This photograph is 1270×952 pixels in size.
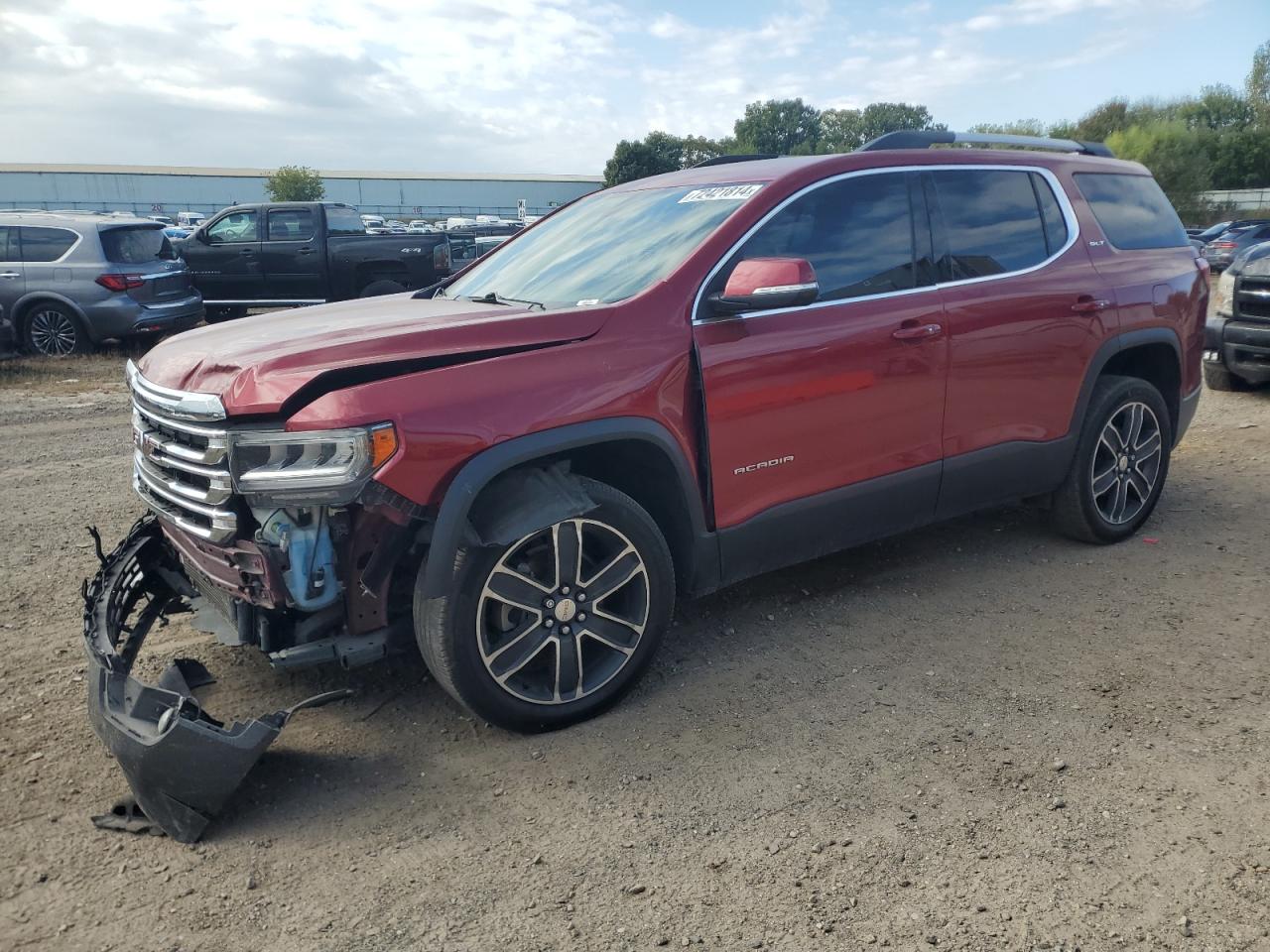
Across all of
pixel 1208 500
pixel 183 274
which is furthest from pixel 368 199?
pixel 1208 500

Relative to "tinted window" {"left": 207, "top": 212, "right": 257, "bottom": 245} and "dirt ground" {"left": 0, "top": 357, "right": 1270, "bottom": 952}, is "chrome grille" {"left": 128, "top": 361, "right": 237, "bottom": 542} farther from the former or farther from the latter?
"tinted window" {"left": 207, "top": 212, "right": 257, "bottom": 245}

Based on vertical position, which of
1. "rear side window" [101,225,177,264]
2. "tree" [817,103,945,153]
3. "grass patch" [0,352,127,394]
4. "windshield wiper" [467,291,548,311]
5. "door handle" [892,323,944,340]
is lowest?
"grass patch" [0,352,127,394]

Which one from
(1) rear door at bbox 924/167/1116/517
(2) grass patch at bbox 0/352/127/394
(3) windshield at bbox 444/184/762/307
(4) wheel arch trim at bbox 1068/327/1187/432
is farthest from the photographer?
(2) grass patch at bbox 0/352/127/394

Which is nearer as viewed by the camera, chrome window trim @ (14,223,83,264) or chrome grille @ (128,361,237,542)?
chrome grille @ (128,361,237,542)

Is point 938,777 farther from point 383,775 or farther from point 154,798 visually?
point 154,798

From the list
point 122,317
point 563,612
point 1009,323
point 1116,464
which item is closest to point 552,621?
point 563,612

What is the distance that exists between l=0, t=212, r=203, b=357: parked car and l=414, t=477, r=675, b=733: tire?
10340 mm

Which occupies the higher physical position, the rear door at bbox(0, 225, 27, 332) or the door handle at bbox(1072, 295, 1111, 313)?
the rear door at bbox(0, 225, 27, 332)

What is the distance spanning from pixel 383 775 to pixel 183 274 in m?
11.2

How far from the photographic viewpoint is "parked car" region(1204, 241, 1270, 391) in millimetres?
8328

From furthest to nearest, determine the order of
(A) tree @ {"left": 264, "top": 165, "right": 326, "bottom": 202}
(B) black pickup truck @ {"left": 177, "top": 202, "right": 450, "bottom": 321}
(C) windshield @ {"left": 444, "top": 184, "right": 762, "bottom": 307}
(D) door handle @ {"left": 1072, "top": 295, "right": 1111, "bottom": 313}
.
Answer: (A) tree @ {"left": 264, "top": 165, "right": 326, "bottom": 202}
(B) black pickup truck @ {"left": 177, "top": 202, "right": 450, "bottom": 321}
(D) door handle @ {"left": 1072, "top": 295, "right": 1111, "bottom": 313}
(C) windshield @ {"left": 444, "top": 184, "right": 762, "bottom": 307}

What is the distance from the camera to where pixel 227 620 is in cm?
328

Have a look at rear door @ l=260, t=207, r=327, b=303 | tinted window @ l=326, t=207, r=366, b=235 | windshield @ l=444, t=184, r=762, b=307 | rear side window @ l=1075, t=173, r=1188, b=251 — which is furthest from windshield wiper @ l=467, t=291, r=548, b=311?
tinted window @ l=326, t=207, r=366, b=235

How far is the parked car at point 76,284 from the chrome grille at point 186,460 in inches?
372
